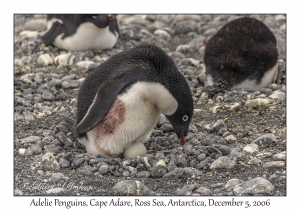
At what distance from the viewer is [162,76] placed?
4.21 meters

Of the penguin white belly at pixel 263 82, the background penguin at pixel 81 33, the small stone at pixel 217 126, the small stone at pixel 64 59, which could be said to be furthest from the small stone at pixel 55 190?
the background penguin at pixel 81 33

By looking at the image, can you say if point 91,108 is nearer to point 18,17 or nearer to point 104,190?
point 104,190

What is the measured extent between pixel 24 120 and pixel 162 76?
1.56 metres

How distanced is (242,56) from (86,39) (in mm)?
2160

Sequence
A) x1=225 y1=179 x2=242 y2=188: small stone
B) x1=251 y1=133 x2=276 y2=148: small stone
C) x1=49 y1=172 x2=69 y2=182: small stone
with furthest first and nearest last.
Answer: x1=251 y1=133 x2=276 y2=148: small stone
x1=49 y1=172 x2=69 y2=182: small stone
x1=225 y1=179 x2=242 y2=188: small stone

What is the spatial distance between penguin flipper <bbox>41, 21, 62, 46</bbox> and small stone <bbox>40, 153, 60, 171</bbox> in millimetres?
3258

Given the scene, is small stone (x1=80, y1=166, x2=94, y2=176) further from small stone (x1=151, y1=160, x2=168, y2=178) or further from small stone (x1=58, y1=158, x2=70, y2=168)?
small stone (x1=151, y1=160, x2=168, y2=178)

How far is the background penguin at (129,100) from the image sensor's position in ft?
13.8

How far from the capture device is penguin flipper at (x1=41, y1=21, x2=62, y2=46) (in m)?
7.27

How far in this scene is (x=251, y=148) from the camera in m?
4.51

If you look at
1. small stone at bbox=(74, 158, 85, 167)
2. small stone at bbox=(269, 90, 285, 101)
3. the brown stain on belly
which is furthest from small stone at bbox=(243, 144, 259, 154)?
small stone at bbox=(74, 158, 85, 167)

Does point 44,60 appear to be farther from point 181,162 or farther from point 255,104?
point 181,162

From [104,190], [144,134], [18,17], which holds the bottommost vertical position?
[104,190]

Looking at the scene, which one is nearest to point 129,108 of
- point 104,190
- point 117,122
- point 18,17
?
point 117,122
